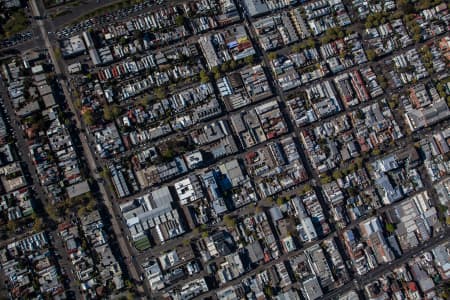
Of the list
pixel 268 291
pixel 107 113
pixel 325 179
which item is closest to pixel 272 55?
pixel 325 179

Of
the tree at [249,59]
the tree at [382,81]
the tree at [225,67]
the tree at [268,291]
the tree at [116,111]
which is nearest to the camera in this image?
the tree at [268,291]

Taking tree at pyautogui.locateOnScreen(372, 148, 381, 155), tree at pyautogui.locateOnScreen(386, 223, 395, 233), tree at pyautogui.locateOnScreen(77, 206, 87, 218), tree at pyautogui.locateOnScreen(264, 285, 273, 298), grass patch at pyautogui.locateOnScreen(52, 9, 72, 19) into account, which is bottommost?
tree at pyautogui.locateOnScreen(264, 285, 273, 298)

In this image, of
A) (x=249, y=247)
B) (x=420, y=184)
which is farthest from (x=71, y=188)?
(x=420, y=184)

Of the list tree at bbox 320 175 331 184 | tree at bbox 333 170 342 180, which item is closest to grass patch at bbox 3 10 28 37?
tree at bbox 320 175 331 184

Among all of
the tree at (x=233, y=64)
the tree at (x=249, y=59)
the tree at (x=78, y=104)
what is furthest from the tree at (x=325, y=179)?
the tree at (x=78, y=104)

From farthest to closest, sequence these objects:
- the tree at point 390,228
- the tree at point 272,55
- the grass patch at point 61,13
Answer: the tree at point 272,55 → the tree at point 390,228 → the grass patch at point 61,13

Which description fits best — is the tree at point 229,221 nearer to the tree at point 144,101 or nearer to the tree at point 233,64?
the tree at point 144,101

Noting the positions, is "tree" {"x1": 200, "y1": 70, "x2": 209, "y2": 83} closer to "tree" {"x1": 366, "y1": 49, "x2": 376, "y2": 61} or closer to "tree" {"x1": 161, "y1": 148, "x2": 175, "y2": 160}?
"tree" {"x1": 161, "y1": 148, "x2": 175, "y2": 160}

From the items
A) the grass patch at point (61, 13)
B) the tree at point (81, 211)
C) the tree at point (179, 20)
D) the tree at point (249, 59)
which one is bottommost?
the tree at point (81, 211)

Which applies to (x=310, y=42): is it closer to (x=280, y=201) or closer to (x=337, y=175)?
(x=337, y=175)

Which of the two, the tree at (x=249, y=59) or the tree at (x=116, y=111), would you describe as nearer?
the tree at (x=116, y=111)

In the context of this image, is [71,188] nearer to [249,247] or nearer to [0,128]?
[0,128]
